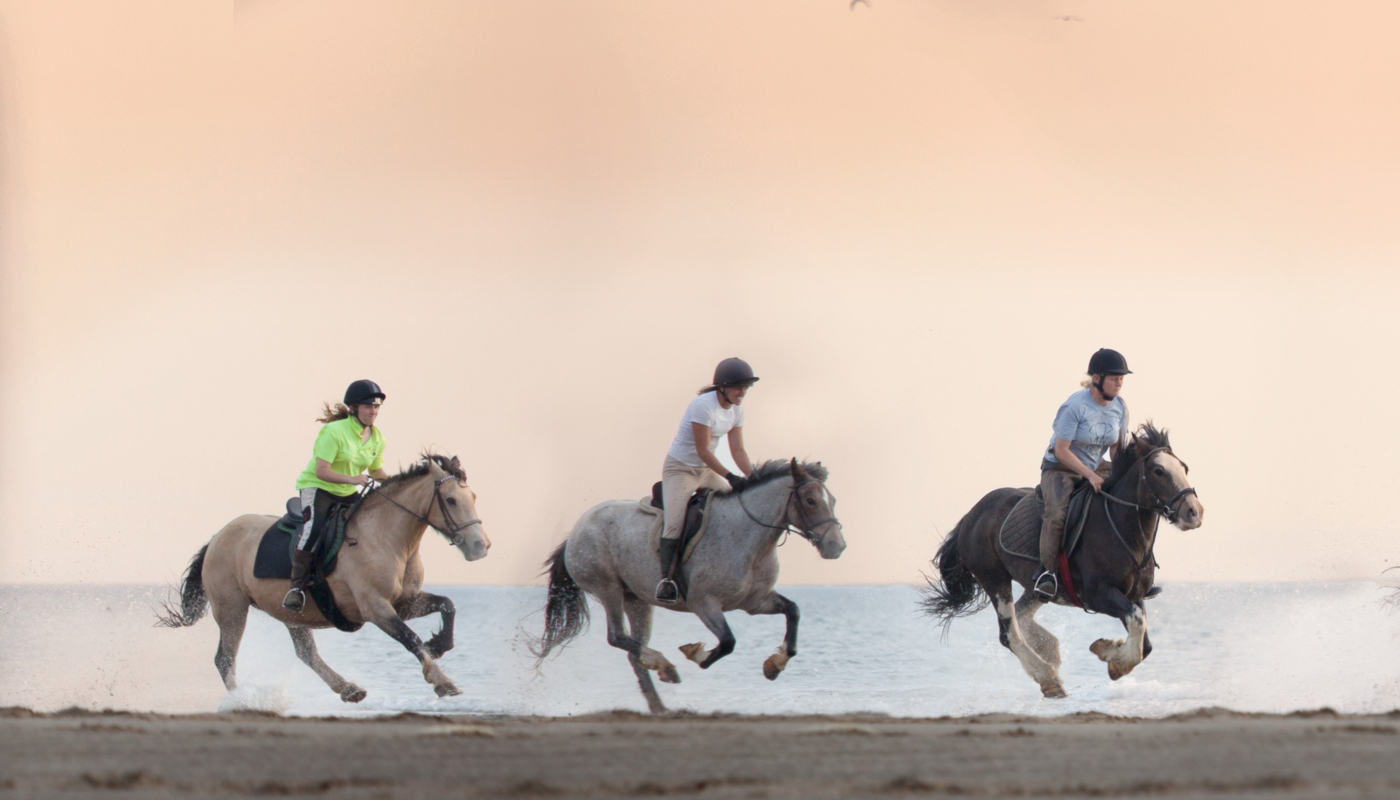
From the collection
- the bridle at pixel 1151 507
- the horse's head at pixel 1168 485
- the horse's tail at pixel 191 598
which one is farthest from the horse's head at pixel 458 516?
the horse's head at pixel 1168 485

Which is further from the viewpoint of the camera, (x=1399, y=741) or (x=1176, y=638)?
(x=1176, y=638)

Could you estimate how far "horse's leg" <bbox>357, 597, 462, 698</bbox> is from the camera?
913 cm

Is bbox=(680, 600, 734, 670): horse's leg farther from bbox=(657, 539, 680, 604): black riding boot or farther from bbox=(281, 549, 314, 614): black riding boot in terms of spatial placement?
bbox=(281, 549, 314, 614): black riding boot

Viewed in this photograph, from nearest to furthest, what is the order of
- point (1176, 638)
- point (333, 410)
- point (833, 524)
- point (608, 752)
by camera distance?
point (608, 752)
point (833, 524)
point (333, 410)
point (1176, 638)

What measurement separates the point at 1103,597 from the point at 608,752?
4706 mm

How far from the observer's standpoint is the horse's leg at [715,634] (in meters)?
9.12

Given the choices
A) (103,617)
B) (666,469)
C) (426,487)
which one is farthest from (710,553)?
A: (103,617)

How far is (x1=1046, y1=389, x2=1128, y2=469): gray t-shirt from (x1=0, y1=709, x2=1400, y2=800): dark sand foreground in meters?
2.65

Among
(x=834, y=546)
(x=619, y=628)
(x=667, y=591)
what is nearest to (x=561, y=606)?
(x=619, y=628)

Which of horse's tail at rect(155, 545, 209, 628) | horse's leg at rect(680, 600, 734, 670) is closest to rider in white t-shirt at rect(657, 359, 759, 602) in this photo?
horse's leg at rect(680, 600, 734, 670)

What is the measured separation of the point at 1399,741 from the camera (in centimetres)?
664

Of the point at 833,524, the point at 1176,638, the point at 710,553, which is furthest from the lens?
the point at 1176,638

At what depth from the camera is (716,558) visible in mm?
9406

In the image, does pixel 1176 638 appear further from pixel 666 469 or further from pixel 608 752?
pixel 608 752
